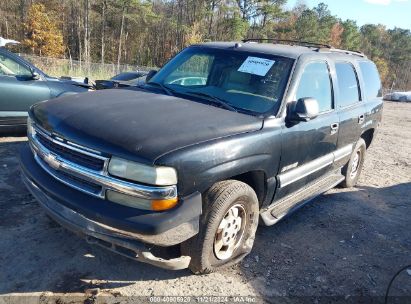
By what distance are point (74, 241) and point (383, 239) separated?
3410mm

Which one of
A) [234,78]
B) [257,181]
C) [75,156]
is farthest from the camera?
[234,78]

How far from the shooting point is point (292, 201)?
167 inches

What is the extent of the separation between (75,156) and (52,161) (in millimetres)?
289

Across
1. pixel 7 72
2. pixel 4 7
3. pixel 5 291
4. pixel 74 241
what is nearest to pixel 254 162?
pixel 74 241

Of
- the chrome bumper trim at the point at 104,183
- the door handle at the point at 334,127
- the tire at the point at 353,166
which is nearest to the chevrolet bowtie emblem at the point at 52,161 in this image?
the chrome bumper trim at the point at 104,183

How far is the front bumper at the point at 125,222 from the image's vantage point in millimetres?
2586

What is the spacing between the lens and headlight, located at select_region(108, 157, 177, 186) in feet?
8.46

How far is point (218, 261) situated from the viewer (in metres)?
3.34

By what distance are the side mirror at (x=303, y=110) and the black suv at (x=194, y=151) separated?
0.04ft

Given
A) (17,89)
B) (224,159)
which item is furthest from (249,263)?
(17,89)

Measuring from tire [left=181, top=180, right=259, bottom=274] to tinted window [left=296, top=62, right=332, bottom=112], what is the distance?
4.19 ft

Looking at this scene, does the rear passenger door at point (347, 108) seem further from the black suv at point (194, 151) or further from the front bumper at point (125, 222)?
the front bumper at point (125, 222)

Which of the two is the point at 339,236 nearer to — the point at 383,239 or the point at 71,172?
the point at 383,239

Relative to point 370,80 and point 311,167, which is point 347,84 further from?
point 311,167
